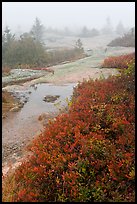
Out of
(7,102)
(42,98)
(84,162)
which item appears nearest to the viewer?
(84,162)

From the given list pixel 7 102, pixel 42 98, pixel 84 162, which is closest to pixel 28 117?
pixel 7 102

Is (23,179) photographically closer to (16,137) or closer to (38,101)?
(16,137)

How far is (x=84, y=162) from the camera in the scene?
747 cm

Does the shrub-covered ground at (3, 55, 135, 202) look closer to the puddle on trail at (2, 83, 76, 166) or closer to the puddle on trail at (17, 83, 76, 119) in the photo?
the puddle on trail at (2, 83, 76, 166)

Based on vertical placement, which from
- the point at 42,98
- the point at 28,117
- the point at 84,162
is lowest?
the point at 84,162

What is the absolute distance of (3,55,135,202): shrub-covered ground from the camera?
6.78m

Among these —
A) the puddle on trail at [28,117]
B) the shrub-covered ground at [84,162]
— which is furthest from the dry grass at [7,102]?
the shrub-covered ground at [84,162]

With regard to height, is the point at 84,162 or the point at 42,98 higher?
the point at 42,98

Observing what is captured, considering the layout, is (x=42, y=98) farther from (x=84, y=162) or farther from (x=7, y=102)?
(x=84, y=162)

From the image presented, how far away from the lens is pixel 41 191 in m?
7.13

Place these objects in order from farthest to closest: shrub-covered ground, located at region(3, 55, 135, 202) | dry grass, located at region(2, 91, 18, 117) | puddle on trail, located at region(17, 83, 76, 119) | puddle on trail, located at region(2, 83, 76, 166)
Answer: dry grass, located at region(2, 91, 18, 117) < puddle on trail, located at region(17, 83, 76, 119) < puddle on trail, located at region(2, 83, 76, 166) < shrub-covered ground, located at region(3, 55, 135, 202)

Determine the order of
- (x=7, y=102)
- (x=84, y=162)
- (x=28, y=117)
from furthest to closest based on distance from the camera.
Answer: (x=7, y=102) → (x=28, y=117) → (x=84, y=162)

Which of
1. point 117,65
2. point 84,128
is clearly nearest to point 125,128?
point 84,128

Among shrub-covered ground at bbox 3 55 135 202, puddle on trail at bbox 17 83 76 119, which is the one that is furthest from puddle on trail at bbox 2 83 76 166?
shrub-covered ground at bbox 3 55 135 202
